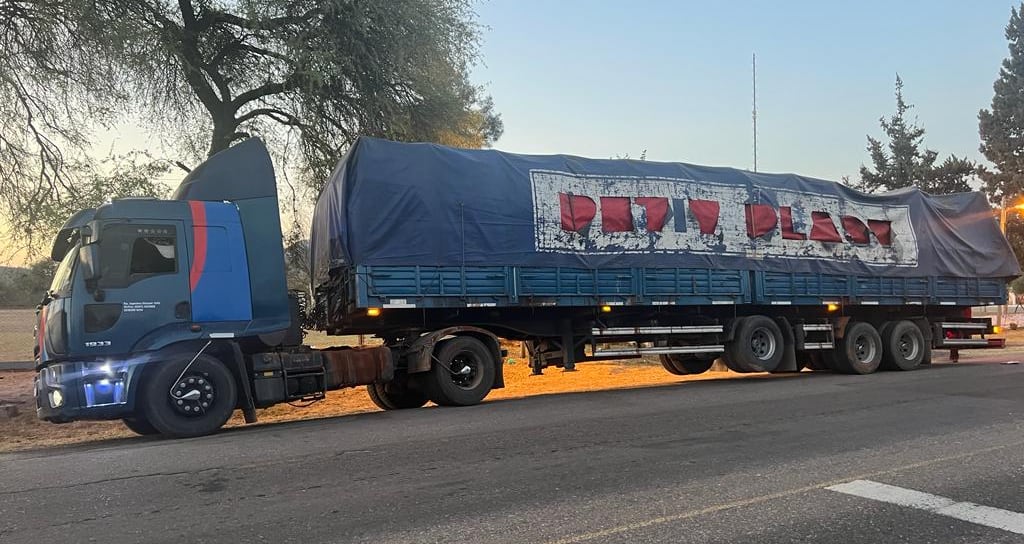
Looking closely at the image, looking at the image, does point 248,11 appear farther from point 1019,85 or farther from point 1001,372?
point 1019,85

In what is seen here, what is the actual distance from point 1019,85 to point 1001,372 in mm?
40016

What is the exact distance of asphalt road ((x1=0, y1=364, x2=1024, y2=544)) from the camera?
14.7 ft

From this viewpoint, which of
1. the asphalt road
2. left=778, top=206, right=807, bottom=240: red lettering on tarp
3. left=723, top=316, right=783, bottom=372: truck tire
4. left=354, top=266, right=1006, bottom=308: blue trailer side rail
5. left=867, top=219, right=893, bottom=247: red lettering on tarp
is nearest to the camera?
the asphalt road

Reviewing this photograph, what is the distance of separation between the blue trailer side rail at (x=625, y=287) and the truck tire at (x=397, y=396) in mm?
1666

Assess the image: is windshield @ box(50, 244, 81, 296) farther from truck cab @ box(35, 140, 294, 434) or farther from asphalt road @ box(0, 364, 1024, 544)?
asphalt road @ box(0, 364, 1024, 544)

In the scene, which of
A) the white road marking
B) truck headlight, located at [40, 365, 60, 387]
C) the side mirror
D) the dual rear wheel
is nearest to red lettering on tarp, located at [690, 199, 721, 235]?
the dual rear wheel

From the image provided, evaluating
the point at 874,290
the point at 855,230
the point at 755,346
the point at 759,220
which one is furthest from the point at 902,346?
the point at 759,220

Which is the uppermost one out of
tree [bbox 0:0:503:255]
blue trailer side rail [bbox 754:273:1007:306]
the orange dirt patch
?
tree [bbox 0:0:503:255]

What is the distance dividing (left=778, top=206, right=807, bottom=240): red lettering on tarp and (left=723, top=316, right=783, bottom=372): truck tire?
62.7 inches

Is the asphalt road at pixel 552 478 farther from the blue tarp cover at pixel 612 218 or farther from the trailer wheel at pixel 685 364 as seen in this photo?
the trailer wheel at pixel 685 364

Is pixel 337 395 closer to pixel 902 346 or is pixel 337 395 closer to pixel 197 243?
pixel 197 243

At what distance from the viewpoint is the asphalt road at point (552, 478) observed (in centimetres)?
448

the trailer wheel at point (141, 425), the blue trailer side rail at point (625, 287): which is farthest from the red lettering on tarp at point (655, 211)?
the trailer wheel at point (141, 425)

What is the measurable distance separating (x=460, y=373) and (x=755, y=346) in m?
5.98
